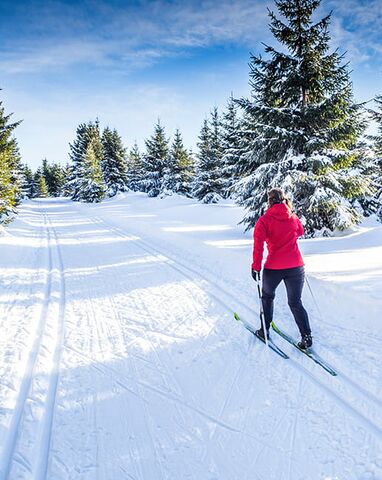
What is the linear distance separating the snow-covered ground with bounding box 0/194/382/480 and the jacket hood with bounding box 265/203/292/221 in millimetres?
1821

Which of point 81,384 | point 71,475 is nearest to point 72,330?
point 81,384

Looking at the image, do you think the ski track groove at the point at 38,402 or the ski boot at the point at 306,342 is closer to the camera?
the ski track groove at the point at 38,402

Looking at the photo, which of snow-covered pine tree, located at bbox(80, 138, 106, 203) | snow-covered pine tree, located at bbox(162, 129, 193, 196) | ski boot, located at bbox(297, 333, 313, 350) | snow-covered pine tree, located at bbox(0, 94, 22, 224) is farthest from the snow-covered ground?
snow-covered pine tree, located at bbox(80, 138, 106, 203)

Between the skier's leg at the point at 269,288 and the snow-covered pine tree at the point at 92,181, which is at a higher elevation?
the snow-covered pine tree at the point at 92,181

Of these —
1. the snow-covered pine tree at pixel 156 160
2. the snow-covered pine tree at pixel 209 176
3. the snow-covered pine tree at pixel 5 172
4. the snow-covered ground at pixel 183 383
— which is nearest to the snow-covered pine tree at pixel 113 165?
the snow-covered pine tree at pixel 156 160

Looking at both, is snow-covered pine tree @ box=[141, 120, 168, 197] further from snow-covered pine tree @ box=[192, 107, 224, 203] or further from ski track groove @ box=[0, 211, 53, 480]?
ski track groove @ box=[0, 211, 53, 480]

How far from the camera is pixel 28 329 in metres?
5.03

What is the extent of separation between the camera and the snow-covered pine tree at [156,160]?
128 ft

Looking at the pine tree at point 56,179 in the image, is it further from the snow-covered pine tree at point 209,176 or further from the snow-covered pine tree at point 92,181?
the snow-covered pine tree at point 209,176


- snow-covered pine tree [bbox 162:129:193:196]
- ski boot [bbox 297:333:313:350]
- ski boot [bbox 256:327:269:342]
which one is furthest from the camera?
snow-covered pine tree [bbox 162:129:193:196]

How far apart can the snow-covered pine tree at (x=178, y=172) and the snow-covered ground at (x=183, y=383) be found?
3092 centimetres

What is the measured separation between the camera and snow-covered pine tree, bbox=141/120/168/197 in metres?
38.9

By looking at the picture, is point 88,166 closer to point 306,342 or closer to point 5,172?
point 5,172

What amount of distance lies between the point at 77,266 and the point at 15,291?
224 centimetres
